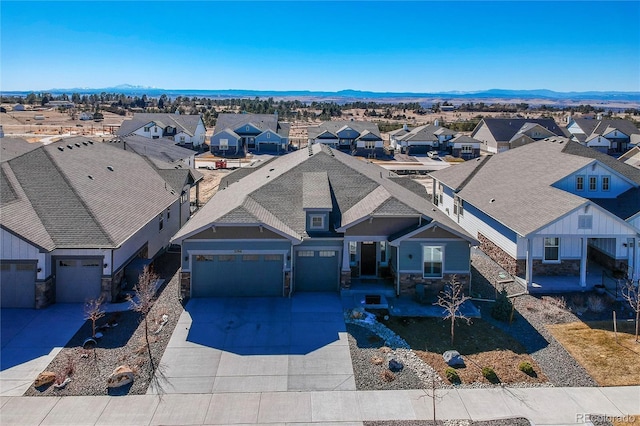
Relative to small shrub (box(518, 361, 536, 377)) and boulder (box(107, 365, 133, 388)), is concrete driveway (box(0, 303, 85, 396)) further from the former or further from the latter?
small shrub (box(518, 361, 536, 377))

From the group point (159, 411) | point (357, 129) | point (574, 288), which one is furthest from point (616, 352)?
point (357, 129)

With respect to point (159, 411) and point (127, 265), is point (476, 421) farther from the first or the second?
point (127, 265)

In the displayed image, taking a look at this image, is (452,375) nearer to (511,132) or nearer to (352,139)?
(352,139)

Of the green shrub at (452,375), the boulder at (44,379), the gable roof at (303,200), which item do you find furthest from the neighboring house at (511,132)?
the boulder at (44,379)

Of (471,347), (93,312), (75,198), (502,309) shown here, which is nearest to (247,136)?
(75,198)

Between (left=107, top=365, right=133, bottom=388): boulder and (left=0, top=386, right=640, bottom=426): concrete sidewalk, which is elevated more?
(left=107, top=365, right=133, bottom=388): boulder

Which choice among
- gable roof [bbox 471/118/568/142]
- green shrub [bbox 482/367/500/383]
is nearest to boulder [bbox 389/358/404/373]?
green shrub [bbox 482/367/500/383]
